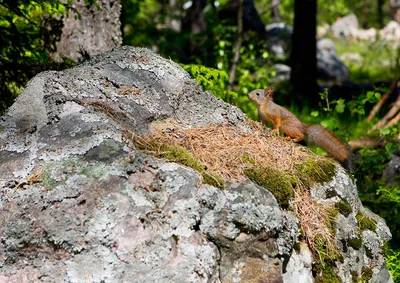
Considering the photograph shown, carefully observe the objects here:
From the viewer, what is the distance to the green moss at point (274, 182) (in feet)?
11.2

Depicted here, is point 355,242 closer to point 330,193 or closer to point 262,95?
point 330,193

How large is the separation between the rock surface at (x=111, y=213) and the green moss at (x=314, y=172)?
0.35m

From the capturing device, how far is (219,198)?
3164 mm

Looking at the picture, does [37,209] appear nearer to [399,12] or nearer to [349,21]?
[349,21]

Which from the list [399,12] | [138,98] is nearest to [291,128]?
[138,98]

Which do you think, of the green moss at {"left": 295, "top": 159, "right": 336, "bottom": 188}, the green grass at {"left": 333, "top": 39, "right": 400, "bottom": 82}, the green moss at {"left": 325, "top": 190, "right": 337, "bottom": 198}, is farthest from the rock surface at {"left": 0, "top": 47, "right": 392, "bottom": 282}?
the green grass at {"left": 333, "top": 39, "right": 400, "bottom": 82}

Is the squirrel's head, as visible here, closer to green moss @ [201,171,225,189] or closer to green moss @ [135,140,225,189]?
green moss @ [135,140,225,189]

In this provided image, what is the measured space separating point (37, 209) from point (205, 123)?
1508 millimetres

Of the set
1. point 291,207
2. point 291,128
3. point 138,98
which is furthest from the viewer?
point 291,128

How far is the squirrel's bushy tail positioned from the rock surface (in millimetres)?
1102

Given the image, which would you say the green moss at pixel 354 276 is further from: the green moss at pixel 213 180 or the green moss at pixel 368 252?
the green moss at pixel 213 180

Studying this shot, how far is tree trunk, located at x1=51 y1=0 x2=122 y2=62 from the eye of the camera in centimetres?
649

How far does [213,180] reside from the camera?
10.7ft

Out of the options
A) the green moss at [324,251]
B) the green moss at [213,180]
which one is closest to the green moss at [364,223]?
the green moss at [324,251]
